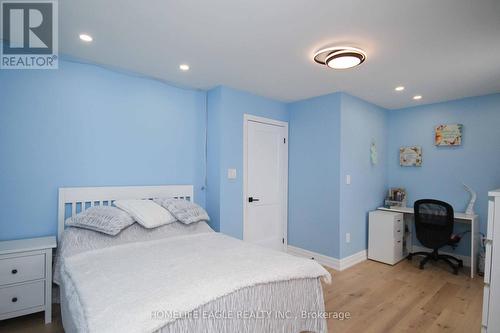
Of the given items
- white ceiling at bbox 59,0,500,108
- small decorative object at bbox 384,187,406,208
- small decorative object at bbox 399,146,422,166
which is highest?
white ceiling at bbox 59,0,500,108

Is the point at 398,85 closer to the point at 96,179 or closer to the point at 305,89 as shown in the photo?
the point at 305,89

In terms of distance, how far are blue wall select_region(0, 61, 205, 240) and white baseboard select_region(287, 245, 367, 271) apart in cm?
205

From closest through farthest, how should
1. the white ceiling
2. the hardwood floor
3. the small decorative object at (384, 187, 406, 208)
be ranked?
the white ceiling < the hardwood floor < the small decorative object at (384, 187, 406, 208)

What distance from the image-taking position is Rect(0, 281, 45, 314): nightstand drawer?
1.90 metres

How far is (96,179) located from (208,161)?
1.30 m

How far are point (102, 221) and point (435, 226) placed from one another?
3.94 meters

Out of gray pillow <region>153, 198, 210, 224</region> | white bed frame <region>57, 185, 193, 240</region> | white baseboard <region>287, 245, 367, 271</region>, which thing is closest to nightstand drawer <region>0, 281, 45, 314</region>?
white bed frame <region>57, 185, 193, 240</region>

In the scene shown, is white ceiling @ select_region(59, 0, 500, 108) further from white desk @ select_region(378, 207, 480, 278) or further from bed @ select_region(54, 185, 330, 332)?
white desk @ select_region(378, 207, 480, 278)

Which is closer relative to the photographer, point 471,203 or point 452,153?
point 471,203

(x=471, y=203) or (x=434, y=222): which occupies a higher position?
(x=471, y=203)

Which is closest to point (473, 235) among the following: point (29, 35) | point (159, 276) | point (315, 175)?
point (315, 175)

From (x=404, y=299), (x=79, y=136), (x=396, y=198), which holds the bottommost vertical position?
(x=404, y=299)

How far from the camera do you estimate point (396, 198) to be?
4.10 m

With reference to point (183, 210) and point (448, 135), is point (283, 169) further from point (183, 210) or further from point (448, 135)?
point (448, 135)
